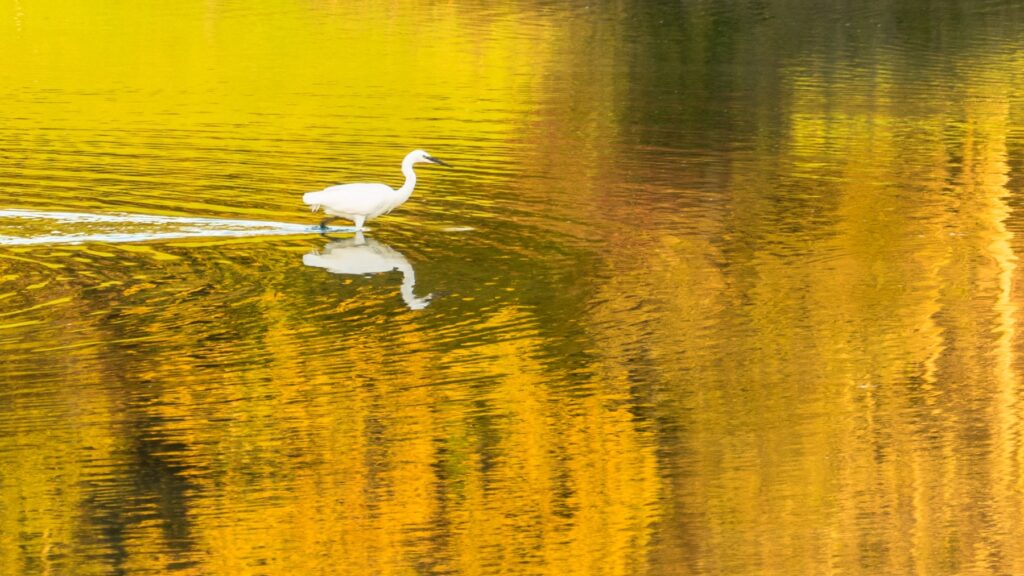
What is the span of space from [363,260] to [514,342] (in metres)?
3.35

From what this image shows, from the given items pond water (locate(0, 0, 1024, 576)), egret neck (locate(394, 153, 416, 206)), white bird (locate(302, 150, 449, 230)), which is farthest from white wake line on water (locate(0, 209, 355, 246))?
egret neck (locate(394, 153, 416, 206))

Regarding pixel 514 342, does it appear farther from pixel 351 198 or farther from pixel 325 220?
pixel 325 220

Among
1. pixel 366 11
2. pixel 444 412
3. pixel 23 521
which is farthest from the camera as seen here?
pixel 366 11

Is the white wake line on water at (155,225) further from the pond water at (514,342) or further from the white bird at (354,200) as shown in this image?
the white bird at (354,200)

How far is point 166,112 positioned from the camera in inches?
1093

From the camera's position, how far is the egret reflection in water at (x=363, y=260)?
15.4 m

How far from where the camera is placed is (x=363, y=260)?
16.2 m

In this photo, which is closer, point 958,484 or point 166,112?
point 958,484

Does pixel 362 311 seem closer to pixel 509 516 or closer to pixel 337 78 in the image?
pixel 509 516

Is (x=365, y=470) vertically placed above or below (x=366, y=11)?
below

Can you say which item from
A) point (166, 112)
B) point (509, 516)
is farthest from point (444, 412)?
point (166, 112)

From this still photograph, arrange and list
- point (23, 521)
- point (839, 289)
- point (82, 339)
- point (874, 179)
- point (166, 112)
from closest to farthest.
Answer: point (23, 521) → point (82, 339) → point (839, 289) → point (874, 179) → point (166, 112)

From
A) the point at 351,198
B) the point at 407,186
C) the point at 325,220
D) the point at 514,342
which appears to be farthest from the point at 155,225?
the point at 514,342

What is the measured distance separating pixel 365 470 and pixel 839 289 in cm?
605
